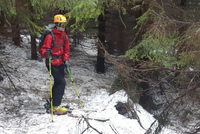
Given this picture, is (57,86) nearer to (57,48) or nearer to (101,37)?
(57,48)

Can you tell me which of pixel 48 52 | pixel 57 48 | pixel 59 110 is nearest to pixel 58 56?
pixel 57 48

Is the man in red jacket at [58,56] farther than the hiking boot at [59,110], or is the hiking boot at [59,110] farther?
the hiking boot at [59,110]

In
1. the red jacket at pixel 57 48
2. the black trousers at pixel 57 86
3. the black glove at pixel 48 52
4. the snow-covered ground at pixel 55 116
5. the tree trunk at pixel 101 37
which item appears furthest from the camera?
the tree trunk at pixel 101 37

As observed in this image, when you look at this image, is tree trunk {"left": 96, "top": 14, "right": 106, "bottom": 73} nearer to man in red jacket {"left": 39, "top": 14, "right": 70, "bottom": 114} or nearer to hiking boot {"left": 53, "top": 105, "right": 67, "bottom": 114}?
man in red jacket {"left": 39, "top": 14, "right": 70, "bottom": 114}

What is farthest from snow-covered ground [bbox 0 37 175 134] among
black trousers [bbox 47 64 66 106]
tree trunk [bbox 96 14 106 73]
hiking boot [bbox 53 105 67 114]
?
tree trunk [bbox 96 14 106 73]

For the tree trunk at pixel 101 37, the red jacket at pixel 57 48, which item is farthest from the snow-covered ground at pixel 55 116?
the tree trunk at pixel 101 37

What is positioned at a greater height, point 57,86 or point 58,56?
point 58,56

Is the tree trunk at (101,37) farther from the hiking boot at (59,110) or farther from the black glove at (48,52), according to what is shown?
the black glove at (48,52)

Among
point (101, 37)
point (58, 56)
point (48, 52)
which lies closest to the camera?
point (48, 52)

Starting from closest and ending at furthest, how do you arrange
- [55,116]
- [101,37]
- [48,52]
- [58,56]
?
[48,52] < [55,116] < [58,56] < [101,37]

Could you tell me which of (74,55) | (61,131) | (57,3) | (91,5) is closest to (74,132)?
(61,131)

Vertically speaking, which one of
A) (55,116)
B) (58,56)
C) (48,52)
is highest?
(48,52)

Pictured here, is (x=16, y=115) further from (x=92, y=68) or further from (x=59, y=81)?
(x=92, y=68)

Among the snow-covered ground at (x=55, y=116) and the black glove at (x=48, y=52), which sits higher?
the black glove at (x=48, y=52)
